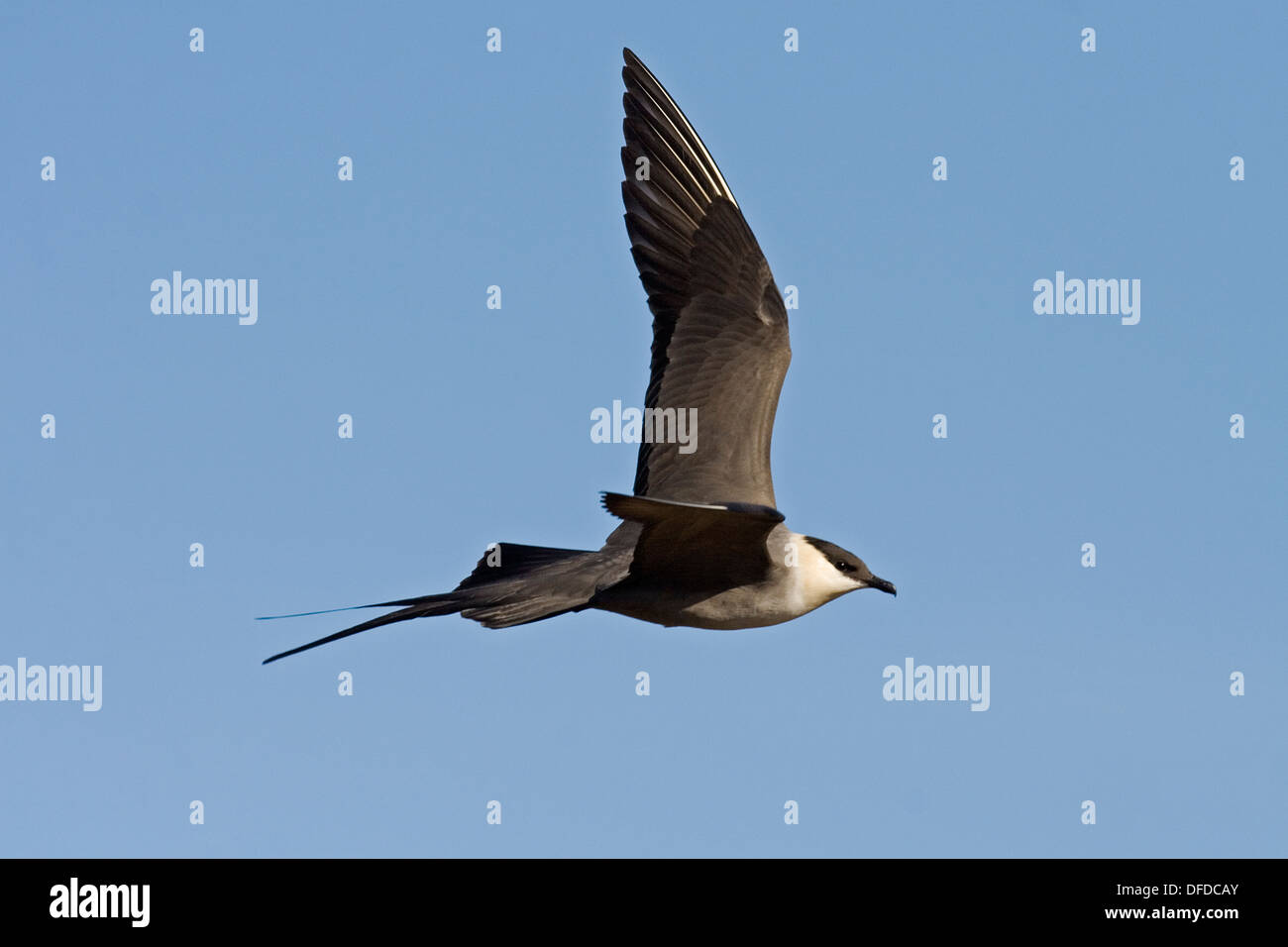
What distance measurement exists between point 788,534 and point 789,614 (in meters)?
0.63

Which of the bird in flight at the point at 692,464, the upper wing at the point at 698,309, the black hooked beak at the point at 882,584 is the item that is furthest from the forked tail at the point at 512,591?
the black hooked beak at the point at 882,584

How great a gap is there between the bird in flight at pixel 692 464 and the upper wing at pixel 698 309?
1 centimetres

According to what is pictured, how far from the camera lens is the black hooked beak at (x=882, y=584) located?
11.1m

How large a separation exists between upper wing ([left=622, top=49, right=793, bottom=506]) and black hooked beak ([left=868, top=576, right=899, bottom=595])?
0.97 meters

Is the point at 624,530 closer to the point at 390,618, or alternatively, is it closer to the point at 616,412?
the point at 616,412

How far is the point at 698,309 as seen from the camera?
11.8 meters

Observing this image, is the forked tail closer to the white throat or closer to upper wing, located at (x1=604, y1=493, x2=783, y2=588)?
upper wing, located at (x1=604, y1=493, x2=783, y2=588)

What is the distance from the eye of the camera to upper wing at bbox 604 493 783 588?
859 centimetres

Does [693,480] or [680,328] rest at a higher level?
[680,328]

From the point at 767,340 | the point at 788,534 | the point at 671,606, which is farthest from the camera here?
the point at 767,340

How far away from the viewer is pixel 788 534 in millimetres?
10797

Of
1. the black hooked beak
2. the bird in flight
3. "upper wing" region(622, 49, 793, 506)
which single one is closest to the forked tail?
the bird in flight
